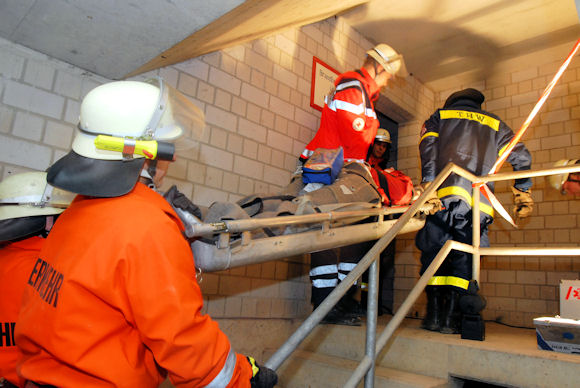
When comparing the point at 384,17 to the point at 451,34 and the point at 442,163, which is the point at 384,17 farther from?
the point at 442,163

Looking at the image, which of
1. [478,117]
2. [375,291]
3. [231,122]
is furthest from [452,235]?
[231,122]

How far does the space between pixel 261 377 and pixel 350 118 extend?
8.44ft

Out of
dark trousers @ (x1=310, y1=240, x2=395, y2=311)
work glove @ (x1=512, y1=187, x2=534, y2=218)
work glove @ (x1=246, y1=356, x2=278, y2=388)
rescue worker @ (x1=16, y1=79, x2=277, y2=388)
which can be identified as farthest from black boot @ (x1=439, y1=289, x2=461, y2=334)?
rescue worker @ (x1=16, y1=79, x2=277, y2=388)

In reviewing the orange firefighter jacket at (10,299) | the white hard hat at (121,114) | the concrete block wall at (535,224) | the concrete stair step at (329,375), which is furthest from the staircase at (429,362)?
the concrete block wall at (535,224)

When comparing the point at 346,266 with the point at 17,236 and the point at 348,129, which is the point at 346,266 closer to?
the point at 348,129

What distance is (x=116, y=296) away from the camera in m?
1.24

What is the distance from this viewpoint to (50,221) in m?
2.17

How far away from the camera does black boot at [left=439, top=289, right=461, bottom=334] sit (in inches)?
123

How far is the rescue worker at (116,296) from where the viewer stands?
123 centimetres

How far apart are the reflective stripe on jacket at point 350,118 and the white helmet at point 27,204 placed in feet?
7.50

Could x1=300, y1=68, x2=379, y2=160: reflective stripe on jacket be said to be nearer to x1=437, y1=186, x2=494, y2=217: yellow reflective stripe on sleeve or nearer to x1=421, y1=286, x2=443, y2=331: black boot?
x1=437, y1=186, x2=494, y2=217: yellow reflective stripe on sleeve

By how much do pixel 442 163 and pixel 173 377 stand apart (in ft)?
9.48

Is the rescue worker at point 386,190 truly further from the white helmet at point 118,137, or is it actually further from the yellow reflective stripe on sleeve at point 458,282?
the white helmet at point 118,137

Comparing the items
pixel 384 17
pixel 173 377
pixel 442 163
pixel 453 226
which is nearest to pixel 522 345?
pixel 453 226
